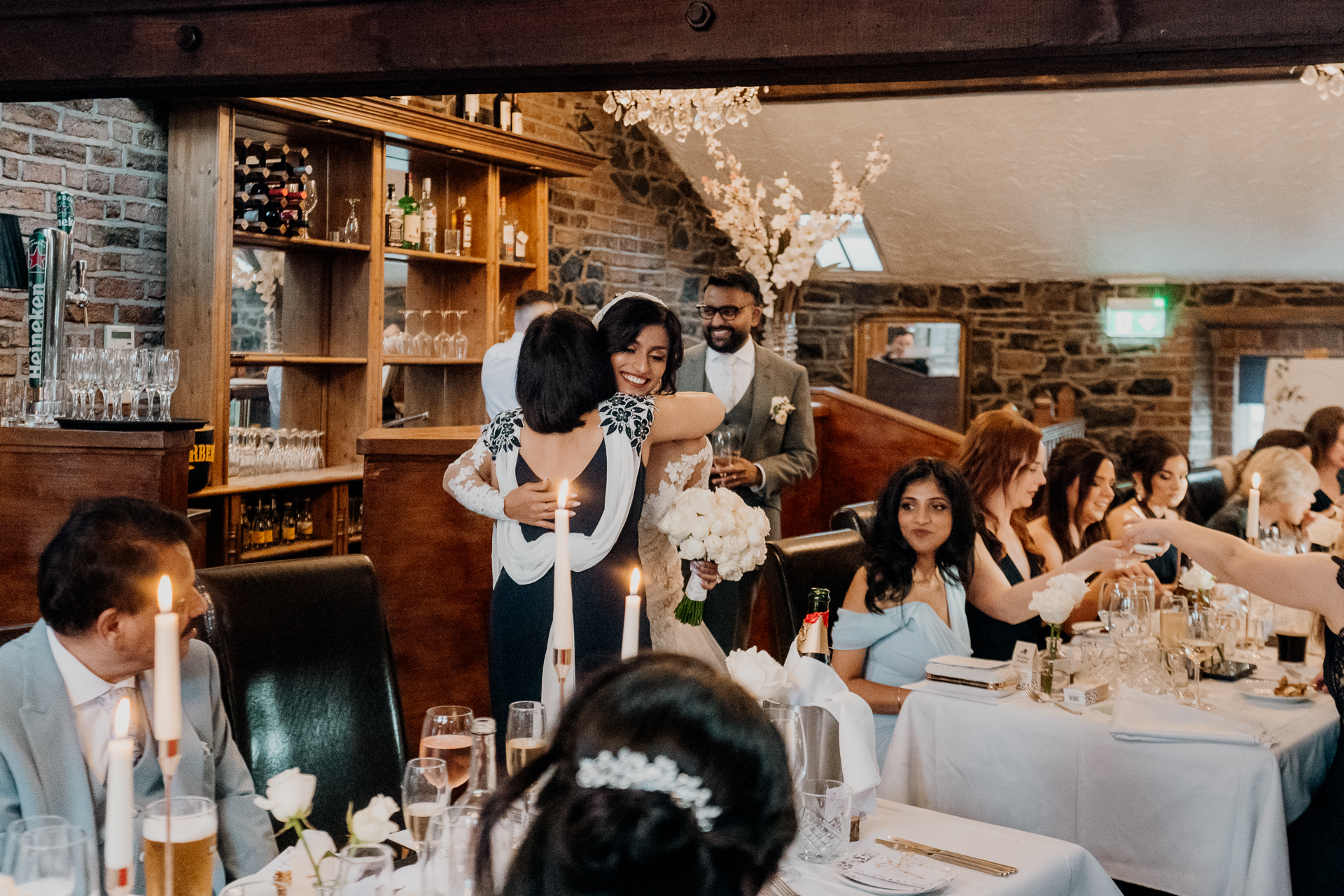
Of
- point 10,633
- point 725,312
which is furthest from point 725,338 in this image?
point 10,633

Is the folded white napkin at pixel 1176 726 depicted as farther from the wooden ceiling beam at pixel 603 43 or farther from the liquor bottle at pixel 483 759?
the liquor bottle at pixel 483 759

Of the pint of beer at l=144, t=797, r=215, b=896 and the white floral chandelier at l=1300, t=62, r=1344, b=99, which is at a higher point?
the white floral chandelier at l=1300, t=62, r=1344, b=99

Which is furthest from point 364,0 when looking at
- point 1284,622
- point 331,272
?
point 331,272

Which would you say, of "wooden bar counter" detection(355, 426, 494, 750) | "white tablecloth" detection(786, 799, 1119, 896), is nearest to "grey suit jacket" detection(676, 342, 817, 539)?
"wooden bar counter" detection(355, 426, 494, 750)

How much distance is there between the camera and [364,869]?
4.12 ft

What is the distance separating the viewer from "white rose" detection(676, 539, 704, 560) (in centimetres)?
248

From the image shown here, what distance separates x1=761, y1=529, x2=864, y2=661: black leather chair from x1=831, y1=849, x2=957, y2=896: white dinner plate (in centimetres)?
113

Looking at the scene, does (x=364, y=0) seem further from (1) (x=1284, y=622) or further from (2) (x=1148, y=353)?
(2) (x=1148, y=353)

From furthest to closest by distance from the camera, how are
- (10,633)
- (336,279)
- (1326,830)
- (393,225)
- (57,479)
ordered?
1. (393,225)
2. (336,279)
3. (57,479)
4. (1326,830)
5. (10,633)

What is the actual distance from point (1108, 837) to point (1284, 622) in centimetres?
104

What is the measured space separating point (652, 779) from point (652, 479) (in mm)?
1990

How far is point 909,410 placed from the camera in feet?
31.2

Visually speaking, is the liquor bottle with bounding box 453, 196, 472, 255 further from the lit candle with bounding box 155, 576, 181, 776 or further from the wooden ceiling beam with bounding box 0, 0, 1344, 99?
the lit candle with bounding box 155, 576, 181, 776

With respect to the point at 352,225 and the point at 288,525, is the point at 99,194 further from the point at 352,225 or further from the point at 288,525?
the point at 288,525
